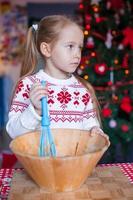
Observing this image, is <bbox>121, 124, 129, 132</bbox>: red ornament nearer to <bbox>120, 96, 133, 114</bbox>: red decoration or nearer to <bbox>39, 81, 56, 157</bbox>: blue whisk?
<bbox>120, 96, 133, 114</bbox>: red decoration

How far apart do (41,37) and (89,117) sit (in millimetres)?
284

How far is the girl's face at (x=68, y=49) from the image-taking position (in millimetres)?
1029

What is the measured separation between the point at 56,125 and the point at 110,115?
132 centimetres

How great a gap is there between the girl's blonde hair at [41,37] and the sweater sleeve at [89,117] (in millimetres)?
32

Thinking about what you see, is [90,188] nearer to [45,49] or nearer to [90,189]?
[90,189]

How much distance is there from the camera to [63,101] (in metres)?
1.11

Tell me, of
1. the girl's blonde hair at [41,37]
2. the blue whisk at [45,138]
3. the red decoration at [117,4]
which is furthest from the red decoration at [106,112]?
the blue whisk at [45,138]

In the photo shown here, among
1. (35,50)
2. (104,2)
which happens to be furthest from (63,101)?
(104,2)

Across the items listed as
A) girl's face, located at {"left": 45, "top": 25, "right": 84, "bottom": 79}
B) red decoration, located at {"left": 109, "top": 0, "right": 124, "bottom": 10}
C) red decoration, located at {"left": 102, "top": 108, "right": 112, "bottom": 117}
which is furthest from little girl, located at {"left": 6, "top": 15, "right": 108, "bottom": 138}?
red decoration, located at {"left": 109, "top": 0, "right": 124, "bottom": 10}

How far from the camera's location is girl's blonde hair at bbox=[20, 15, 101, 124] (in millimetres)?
1084

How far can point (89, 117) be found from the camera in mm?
1139

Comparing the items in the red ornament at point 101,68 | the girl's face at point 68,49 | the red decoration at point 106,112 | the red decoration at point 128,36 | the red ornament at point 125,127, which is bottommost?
the red ornament at point 125,127

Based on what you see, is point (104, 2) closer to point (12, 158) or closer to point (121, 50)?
point (121, 50)

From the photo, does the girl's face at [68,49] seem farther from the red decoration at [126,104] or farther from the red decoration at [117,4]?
the red decoration at [117,4]
